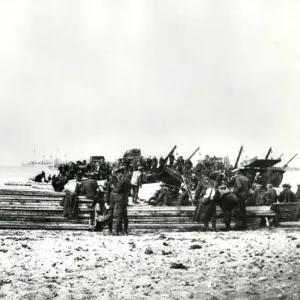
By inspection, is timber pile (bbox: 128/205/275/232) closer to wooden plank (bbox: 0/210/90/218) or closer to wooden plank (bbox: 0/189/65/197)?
wooden plank (bbox: 0/210/90/218)

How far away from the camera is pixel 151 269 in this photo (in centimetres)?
760

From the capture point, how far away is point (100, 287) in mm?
6730

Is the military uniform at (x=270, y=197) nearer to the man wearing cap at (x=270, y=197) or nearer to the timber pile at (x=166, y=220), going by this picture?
the man wearing cap at (x=270, y=197)

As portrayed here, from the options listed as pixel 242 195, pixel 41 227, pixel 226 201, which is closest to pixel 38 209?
pixel 41 227

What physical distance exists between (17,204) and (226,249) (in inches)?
293

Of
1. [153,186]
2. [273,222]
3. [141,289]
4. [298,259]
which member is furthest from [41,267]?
[153,186]

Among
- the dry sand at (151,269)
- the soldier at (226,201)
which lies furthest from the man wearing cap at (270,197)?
the dry sand at (151,269)

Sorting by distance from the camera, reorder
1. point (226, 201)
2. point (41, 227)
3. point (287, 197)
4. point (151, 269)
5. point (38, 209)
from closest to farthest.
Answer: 1. point (151, 269)
2. point (226, 201)
3. point (41, 227)
4. point (38, 209)
5. point (287, 197)

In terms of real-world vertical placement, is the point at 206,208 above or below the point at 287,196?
below

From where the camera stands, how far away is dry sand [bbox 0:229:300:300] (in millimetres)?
6457

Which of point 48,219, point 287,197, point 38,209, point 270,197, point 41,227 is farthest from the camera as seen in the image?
point 270,197

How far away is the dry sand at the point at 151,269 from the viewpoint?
254 inches

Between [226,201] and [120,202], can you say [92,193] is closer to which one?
[120,202]

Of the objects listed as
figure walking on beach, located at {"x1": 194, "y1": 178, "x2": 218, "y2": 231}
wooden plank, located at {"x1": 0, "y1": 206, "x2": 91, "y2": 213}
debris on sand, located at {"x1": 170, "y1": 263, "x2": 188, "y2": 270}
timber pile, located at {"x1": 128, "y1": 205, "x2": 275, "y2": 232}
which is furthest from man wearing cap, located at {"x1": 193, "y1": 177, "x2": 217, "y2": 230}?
debris on sand, located at {"x1": 170, "y1": 263, "x2": 188, "y2": 270}
